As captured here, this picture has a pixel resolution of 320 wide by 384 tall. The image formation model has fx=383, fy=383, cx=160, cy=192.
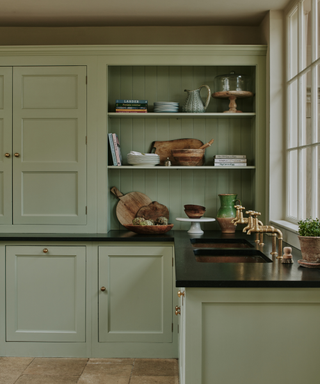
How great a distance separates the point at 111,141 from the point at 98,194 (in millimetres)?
436

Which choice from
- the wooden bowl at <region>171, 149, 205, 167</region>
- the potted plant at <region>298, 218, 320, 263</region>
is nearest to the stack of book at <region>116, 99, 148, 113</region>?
the wooden bowl at <region>171, 149, 205, 167</region>

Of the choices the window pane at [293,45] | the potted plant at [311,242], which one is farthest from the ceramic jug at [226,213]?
the potted plant at [311,242]

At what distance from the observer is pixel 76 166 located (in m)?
2.99

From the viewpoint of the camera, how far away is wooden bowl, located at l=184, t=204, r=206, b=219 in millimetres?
3031

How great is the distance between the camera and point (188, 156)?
3.09m

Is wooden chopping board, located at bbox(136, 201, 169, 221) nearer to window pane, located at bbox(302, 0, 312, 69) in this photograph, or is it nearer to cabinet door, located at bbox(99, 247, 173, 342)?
cabinet door, located at bbox(99, 247, 173, 342)

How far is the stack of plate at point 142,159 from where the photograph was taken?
121 inches

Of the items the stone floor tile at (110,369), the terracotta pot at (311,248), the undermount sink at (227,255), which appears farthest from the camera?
the stone floor tile at (110,369)

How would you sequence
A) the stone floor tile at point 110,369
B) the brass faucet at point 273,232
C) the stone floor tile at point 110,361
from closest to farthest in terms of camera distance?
1. the brass faucet at point 273,232
2. the stone floor tile at point 110,369
3. the stone floor tile at point 110,361

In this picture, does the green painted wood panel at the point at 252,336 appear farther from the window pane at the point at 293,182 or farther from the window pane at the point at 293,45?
the window pane at the point at 293,45

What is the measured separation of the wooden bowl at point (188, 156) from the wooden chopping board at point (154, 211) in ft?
1.39

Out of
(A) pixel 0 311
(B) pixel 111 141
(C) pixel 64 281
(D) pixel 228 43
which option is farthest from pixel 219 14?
(A) pixel 0 311

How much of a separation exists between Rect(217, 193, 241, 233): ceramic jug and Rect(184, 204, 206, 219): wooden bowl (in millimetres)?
152

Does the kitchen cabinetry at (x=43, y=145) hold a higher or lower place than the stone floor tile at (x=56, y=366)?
higher
